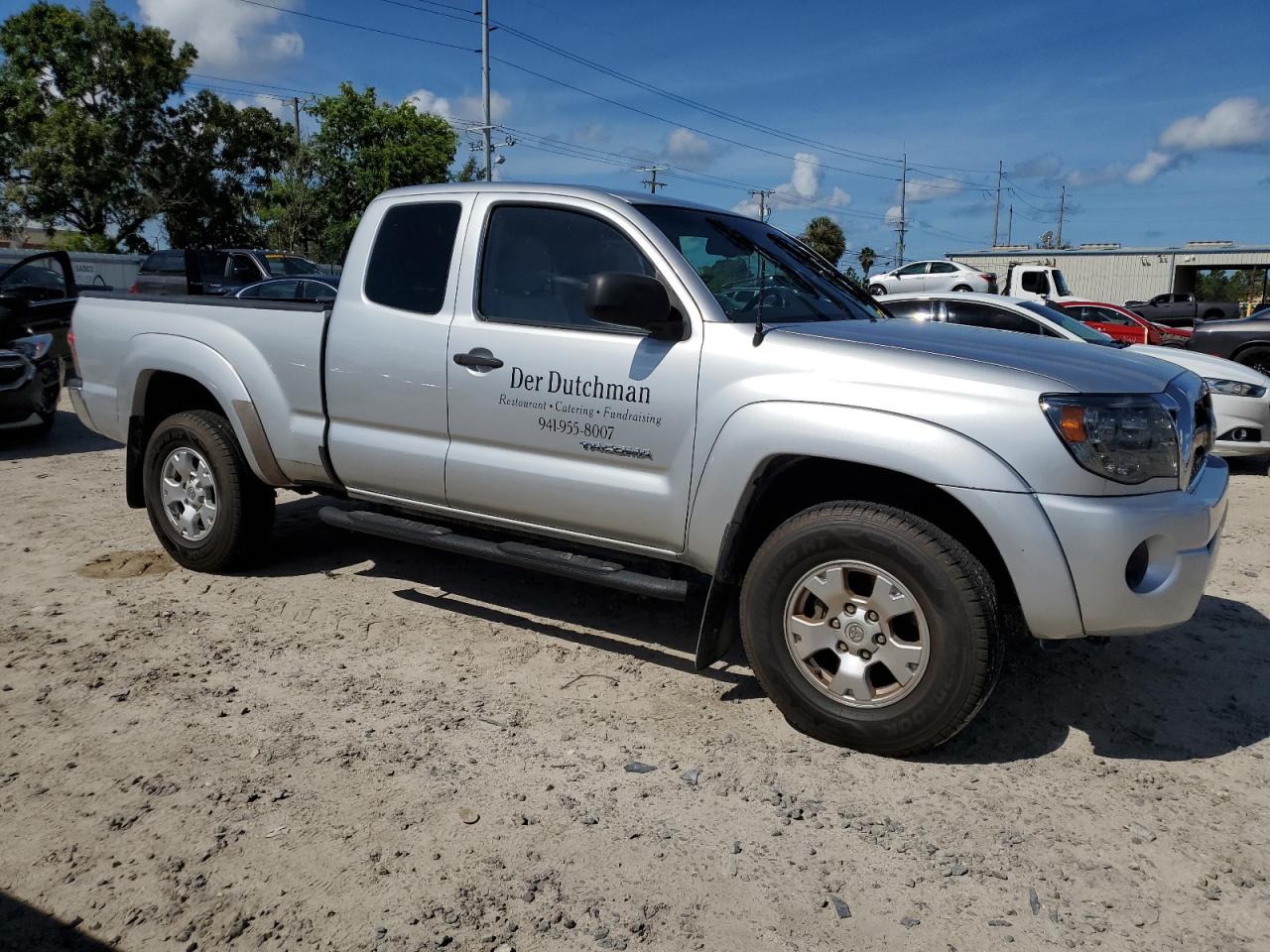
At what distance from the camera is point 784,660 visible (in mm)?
3545

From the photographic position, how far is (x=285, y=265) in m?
20.5

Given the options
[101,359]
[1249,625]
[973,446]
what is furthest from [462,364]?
[1249,625]

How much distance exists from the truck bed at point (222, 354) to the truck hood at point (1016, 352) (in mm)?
2352

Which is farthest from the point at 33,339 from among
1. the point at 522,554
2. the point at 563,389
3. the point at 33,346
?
the point at 563,389

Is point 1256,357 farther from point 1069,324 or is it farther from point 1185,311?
point 1185,311

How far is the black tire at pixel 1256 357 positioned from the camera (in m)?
11.6

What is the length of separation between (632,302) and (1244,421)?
7198 millimetres

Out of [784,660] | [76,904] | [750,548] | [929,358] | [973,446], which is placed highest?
[929,358]

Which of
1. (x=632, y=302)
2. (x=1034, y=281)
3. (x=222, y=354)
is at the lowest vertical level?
(x=222, y=354)

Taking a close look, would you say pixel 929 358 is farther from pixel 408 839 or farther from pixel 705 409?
pixel 408 839

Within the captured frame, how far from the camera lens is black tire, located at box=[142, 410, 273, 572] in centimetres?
511

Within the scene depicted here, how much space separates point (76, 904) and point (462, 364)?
7.77 ft

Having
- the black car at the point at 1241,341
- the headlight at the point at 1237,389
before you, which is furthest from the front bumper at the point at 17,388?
the black car at the point at 1241,341

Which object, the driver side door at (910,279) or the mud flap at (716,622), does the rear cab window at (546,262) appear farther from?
the driver side door at (910,279)
